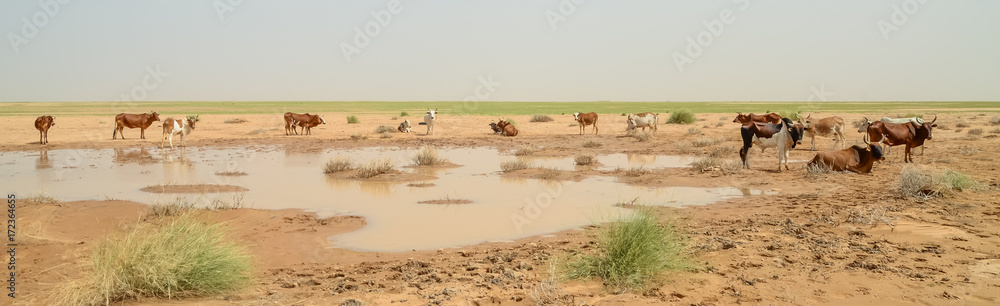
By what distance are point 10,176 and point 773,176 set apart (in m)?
17.9

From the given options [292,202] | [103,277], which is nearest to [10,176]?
[292,202]

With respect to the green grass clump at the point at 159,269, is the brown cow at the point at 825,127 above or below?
above

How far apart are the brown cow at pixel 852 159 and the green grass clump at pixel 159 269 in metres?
12.9

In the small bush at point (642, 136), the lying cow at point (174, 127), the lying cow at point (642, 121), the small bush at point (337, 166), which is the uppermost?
the lying cow at point (642, 121)

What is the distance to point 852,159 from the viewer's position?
14.4 meters

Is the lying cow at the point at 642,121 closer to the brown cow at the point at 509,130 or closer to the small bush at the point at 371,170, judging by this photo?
the brown cow at the point at 509,130

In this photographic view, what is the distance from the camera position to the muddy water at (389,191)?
947 centimetres

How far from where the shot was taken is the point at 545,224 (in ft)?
31.7

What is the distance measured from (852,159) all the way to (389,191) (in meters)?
10.3

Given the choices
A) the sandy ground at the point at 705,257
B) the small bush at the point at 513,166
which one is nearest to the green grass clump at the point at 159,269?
the sandy ground at the point at 705,257

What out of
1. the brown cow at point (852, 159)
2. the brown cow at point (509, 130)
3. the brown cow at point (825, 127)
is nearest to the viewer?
the brown cow at point (852, 159)

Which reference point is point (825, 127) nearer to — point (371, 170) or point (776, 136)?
point (776, 136)

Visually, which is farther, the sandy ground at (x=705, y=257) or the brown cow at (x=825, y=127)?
the brown cow at (x=825, y=127)

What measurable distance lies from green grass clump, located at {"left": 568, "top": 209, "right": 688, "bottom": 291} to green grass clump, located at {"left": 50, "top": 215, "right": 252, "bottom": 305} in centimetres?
322
